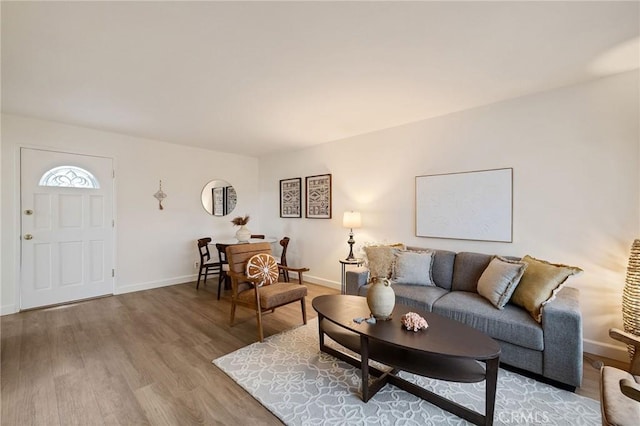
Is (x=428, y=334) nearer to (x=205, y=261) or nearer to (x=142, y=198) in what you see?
(x=205, y=261)

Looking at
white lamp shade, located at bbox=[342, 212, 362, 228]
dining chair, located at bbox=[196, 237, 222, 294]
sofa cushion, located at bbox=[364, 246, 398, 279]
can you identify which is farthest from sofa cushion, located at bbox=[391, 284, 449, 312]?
dining chair, located at bbox=[196, 237, 222, 294]

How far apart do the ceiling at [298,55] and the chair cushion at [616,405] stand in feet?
6.91

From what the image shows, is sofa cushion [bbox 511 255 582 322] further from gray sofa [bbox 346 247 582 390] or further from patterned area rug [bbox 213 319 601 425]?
patterned area rug [bbox 213 319 601 425]

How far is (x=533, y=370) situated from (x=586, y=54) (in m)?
2.48

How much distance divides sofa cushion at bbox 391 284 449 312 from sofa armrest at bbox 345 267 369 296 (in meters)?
0.36

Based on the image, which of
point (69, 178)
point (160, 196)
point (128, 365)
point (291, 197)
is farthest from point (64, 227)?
point (291, 197)

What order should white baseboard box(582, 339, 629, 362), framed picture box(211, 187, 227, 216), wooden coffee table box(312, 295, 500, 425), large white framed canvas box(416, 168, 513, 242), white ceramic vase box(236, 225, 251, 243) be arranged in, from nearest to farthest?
wooden coffee table box(312, 295, 500, 425)
white baseboard box(582, 339, 629, 362)
large white framed canvas box(416, 168, 513, 242)
white ceramic vase box(236, 225, 251, 243)
framed picture box(211, 187, 227, 216)

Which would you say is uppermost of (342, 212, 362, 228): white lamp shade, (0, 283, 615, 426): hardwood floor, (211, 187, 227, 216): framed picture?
(211, 187, 227, 216): framed picture

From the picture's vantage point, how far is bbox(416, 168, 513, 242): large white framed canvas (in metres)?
2.97

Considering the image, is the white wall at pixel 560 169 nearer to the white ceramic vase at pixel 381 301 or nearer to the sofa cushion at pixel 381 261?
the sofa cushion at pixel 381 261

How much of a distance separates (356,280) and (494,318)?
1390 mm

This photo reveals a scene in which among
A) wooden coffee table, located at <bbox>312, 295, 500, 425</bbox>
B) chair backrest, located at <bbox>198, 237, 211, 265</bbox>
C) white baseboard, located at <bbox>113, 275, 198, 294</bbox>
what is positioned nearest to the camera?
wooden coffee table, located at <bbox>312, 295, 500, 425</bbox>

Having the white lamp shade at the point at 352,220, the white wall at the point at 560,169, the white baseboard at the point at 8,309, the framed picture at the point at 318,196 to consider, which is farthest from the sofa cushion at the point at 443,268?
the white baseboard at the point at 8,309

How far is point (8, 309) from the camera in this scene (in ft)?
11.3
